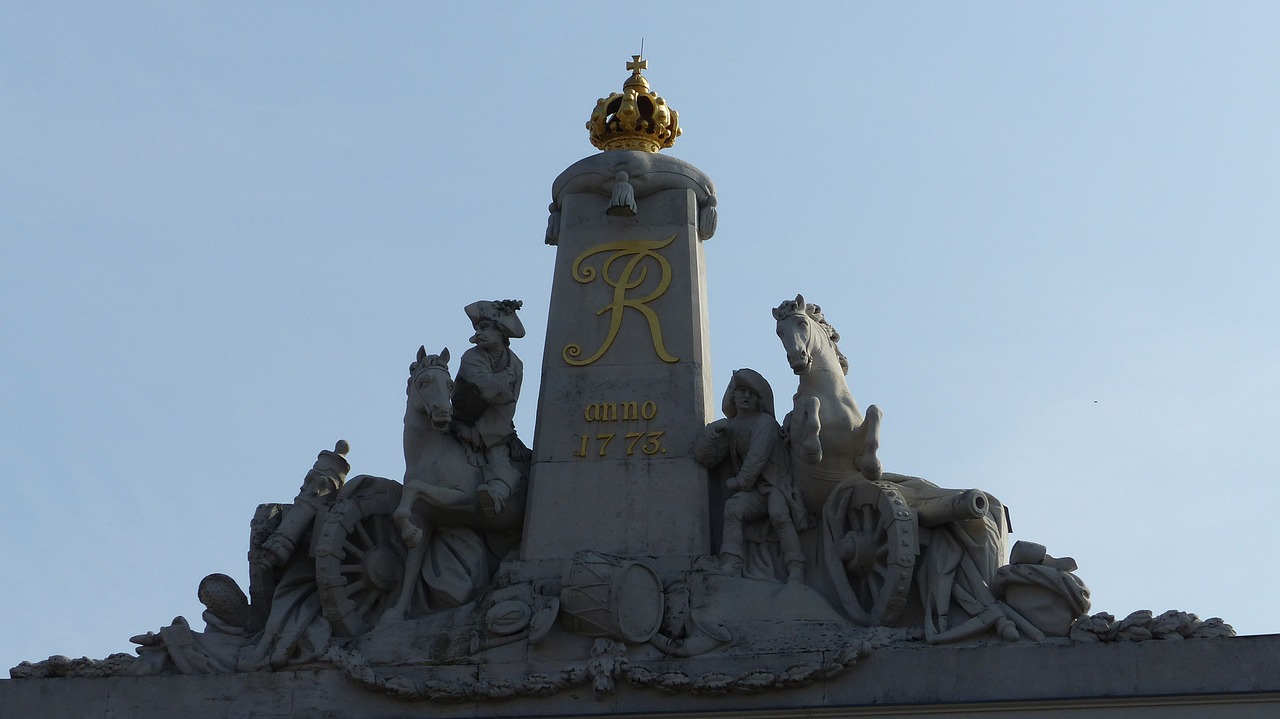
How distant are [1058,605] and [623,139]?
6.33 m

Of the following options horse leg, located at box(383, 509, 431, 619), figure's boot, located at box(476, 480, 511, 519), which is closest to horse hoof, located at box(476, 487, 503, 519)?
figure's boot, located at box(476, 480, 511, 519)

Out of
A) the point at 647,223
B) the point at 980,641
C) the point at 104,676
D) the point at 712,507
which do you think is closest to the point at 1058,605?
the point at 980,641

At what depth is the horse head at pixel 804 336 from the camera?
22.1 meters

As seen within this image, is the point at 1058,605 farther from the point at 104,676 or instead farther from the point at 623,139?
the point at 104,676

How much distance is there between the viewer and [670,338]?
23.3 m

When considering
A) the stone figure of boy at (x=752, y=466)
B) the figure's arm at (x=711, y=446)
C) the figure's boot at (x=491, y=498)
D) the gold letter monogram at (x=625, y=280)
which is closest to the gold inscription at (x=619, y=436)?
the figure's arm at (x=711, y=446)

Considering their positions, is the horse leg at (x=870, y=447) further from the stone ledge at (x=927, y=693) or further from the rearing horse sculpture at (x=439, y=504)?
the rearing horse sculpture at (x=439, y=504)

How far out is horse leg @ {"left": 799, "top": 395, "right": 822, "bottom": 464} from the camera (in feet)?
71.8

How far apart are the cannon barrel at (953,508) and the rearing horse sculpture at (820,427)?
0.53m

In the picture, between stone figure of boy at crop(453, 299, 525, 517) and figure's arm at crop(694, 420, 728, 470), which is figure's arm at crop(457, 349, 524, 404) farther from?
figure's arm at crop(694, 420, 728, 470)

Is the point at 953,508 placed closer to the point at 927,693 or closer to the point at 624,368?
the point at 927,693

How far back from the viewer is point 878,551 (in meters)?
21.6

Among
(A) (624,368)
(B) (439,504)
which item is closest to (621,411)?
(A) (624,368)

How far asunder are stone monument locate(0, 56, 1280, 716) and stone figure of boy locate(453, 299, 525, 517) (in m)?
0.02
